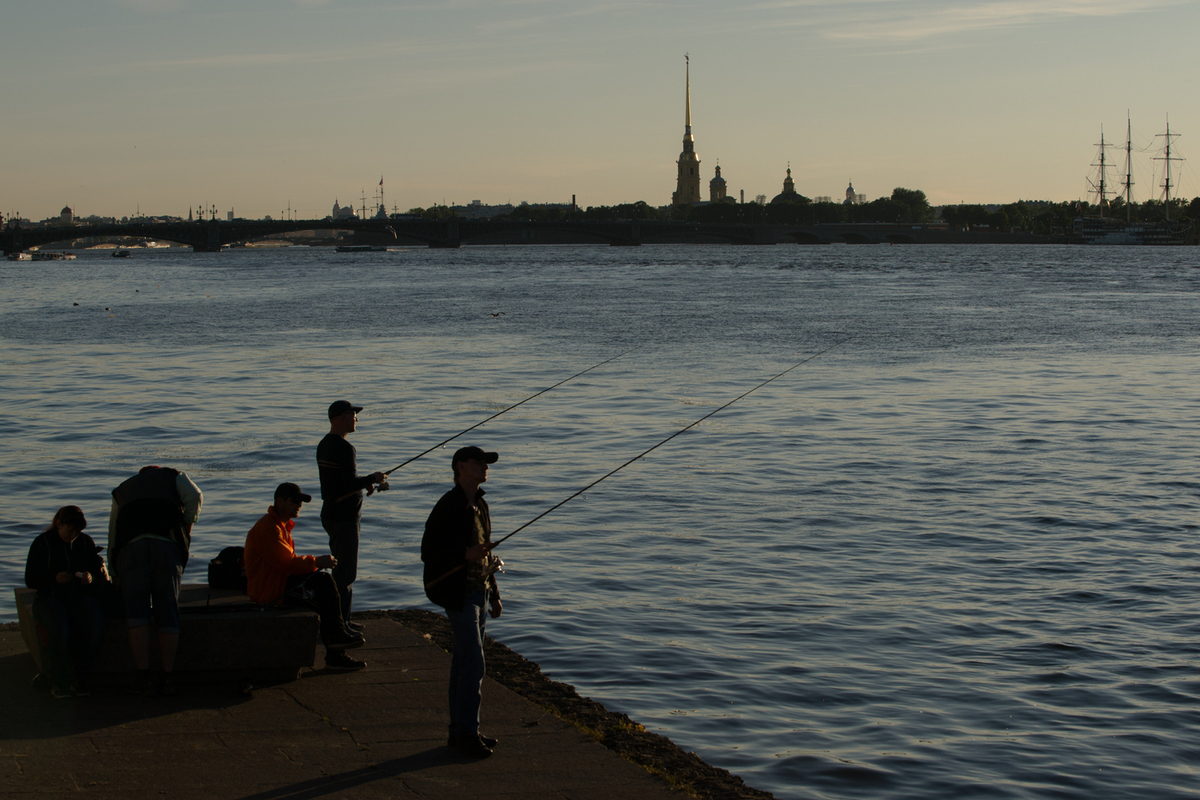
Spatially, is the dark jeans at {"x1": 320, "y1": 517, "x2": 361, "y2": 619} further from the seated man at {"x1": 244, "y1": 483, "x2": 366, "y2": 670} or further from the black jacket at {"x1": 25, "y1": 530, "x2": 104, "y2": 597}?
the black jacket at {"x1": 25, "y1": 530, "x2": 104, "y2": 597}

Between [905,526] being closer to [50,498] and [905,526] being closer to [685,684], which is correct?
[685,684]

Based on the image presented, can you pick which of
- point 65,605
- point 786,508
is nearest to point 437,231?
point 786,508

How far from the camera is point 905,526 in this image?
12742mm

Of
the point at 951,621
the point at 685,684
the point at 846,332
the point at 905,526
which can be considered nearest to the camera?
the point at 685,684

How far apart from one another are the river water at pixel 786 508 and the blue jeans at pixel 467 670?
1.52m

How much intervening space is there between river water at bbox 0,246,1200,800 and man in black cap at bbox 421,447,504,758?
152cm

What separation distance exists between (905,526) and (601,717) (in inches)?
260

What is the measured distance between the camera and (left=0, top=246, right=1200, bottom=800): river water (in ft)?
24.8

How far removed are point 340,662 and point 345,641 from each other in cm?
15

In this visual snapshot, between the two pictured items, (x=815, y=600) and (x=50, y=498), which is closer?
(x=815, y=600)

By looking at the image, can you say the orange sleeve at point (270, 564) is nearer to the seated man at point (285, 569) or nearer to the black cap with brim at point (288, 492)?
the seated man at point (285, 569)

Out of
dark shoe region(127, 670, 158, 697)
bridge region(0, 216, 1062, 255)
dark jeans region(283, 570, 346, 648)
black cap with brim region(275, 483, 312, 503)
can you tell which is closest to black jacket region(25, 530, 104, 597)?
dark shoe region(127, 670, 158, 697)

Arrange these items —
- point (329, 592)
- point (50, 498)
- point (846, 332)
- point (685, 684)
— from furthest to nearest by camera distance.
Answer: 1. point (846, 332)
2. point (50, 498)
3. point (685, 684)
4. point (329, 592)

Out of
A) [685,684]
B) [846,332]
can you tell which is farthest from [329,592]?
[846,332]
